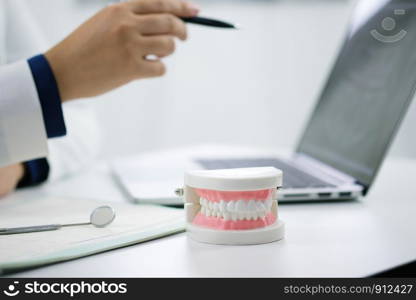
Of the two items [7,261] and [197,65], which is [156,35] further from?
[197,65]

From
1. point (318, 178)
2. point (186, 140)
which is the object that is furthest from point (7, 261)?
point (186, 140)

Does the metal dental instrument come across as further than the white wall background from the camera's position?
No

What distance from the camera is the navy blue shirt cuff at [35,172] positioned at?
92 centimetres

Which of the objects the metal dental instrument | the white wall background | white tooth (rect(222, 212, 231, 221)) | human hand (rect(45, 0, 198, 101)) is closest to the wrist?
human hand (rect(45, 0, 198, 101))

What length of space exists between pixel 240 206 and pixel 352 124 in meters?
0.42

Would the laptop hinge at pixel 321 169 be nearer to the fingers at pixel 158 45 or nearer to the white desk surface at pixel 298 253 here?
the white desk surface at pixel 298 253

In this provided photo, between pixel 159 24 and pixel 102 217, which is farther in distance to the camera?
pixel 159 24

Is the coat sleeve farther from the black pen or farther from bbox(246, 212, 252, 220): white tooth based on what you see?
bbox(246, 212, 252, 220): white tooth

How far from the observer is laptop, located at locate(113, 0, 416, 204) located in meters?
0.77

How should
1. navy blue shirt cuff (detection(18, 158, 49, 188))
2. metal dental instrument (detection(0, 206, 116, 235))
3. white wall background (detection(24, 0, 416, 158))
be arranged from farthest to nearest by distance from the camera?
white wall background (detection(24, 0, 416, 158))
navy blue shirt cuff (detection(18, 158, 49, 188))
metal dental instrument (detection(0, 206, 116, 235))

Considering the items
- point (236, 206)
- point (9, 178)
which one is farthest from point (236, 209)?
point (9, 178)

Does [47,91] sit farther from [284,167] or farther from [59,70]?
[284,167]

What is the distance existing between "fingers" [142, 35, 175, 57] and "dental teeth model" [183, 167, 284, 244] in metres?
0.28

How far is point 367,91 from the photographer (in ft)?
2.89
